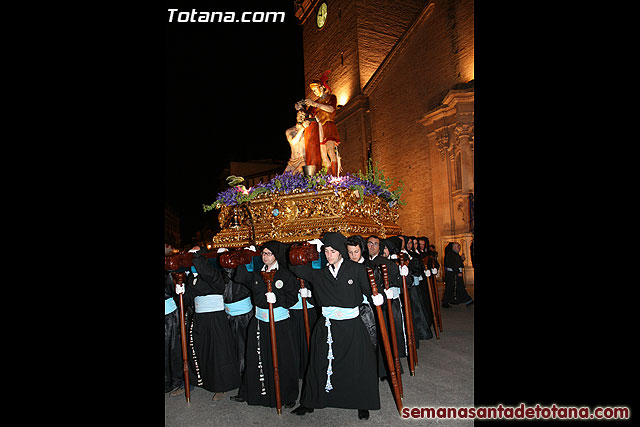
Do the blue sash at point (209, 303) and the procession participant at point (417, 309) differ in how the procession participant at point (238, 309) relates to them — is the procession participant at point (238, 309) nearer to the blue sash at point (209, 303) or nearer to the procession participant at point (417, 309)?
the blue sash at point (209, 303)

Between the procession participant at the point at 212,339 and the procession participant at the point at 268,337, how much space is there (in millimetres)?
322

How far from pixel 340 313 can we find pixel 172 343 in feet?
9.00

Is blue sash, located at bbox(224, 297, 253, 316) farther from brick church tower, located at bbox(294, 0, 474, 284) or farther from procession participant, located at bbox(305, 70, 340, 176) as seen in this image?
brick church tower, located at bbox(294, 0, 474, 284)

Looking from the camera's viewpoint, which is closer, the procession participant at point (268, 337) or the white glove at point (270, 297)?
the white glove at point (270, 297)

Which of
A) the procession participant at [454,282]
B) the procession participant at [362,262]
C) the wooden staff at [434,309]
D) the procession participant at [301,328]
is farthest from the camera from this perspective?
the procession participant at [454,282]

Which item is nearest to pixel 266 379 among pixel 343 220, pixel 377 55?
pixel 343 220

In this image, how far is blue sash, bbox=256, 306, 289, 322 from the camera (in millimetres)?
4957

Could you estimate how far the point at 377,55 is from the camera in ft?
79.0

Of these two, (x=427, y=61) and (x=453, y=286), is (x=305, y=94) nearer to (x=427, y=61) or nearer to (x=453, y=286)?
(x=427, y=61)

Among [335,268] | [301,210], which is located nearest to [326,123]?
[301,210]

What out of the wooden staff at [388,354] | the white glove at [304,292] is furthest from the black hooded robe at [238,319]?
the wooden staff at [388,354]

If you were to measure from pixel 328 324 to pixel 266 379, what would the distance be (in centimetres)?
109

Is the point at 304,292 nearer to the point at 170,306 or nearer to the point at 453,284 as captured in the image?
the point at 170,306

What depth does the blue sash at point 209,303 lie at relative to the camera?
541cm
